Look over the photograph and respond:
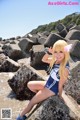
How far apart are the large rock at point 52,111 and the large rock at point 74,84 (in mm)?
1279

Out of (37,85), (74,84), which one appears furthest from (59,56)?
(74,84)

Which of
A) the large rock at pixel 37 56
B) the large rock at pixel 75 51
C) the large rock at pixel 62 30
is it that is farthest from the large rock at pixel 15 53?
the large rock at pixel 62 30

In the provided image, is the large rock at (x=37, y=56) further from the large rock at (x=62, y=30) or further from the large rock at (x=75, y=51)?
the large rock at (x=62, y=30)

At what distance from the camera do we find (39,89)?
4852 millimetres

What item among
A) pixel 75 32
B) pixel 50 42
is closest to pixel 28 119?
pixel 50 42

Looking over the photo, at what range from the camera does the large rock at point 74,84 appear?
5.78 meters

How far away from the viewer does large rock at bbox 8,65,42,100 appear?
6268 millimetres

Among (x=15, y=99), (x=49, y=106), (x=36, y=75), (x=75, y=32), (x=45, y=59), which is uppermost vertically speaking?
(x=45, y=59)

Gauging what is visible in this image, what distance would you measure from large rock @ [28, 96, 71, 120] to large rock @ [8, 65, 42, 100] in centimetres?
169

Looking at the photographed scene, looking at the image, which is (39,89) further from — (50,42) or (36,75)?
(50,42)

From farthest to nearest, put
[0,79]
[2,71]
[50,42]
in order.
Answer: [50,42], [2,71], [0,79]

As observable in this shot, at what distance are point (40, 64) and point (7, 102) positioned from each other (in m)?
3.34

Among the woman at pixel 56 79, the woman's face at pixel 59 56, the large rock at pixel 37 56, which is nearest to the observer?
the woman at pixel 56 79

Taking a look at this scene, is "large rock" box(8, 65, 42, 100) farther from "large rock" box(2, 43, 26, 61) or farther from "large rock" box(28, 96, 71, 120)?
"large rock" box(2, 43, 26, 61)
